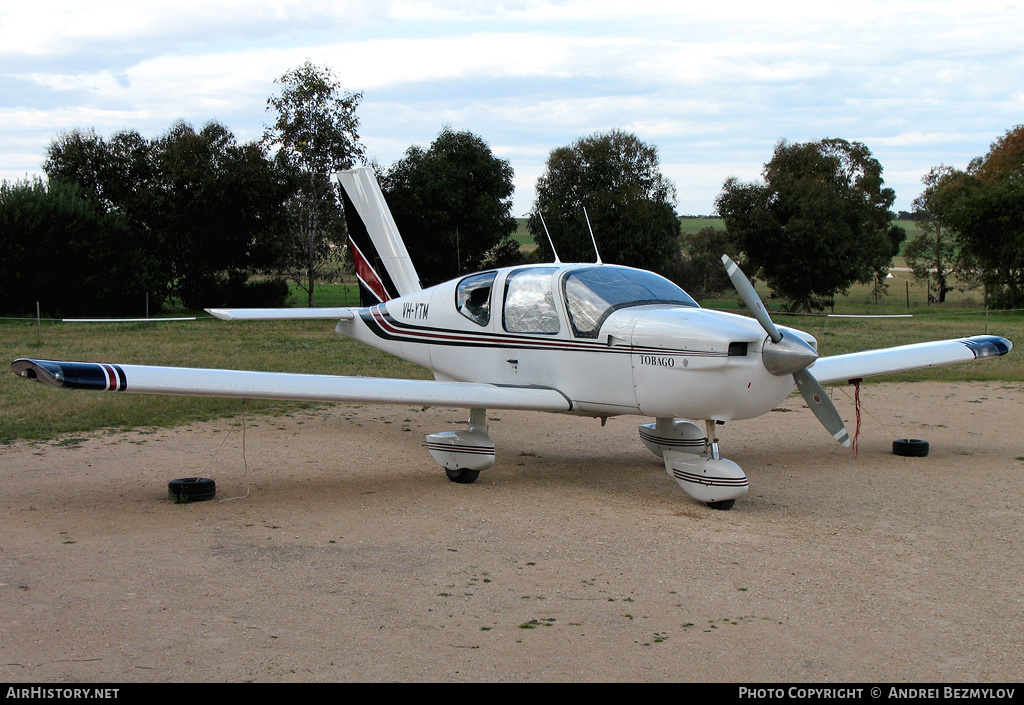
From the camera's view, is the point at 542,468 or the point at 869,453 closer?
the point at 542,468

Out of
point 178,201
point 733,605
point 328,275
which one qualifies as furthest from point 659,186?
point 733,605

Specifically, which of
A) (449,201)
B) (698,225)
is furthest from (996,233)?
(698,225)

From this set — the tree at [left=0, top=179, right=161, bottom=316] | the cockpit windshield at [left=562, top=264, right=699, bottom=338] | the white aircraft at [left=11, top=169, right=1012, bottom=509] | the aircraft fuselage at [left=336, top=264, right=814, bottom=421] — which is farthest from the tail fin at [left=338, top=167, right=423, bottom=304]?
the tree at [left=0, top=179, right=161, bottom=316]

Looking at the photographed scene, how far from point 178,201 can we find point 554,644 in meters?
33.8

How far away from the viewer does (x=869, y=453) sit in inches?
404

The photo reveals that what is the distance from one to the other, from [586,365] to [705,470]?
148 cm

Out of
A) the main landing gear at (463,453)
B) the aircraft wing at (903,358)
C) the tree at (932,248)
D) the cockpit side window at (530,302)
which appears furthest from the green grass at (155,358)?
the tree at (932,248)

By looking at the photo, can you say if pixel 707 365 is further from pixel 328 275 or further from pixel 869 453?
pixel 328 275

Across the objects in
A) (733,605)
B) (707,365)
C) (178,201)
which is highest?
(178,201)

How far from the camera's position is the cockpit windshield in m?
8.36

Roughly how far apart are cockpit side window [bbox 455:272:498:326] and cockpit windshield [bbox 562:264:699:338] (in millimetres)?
1116

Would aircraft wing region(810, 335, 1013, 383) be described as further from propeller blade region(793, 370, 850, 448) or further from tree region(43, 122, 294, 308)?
tree region(43, 122, 294, 308)

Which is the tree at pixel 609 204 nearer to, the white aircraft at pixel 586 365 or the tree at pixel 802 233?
the tree at pixel 802 233

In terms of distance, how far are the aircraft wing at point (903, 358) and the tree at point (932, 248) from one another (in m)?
40.7
